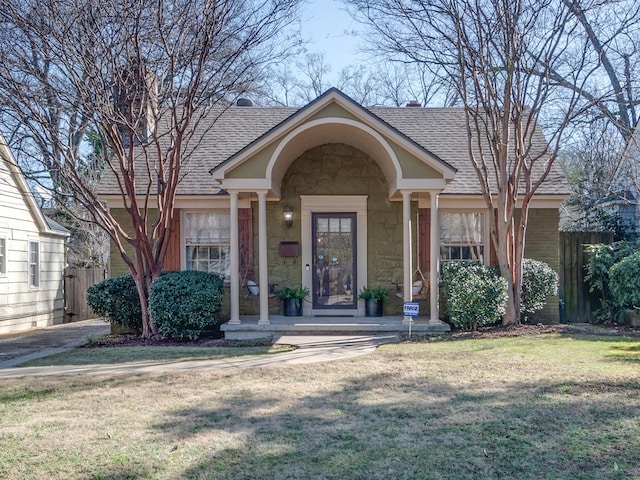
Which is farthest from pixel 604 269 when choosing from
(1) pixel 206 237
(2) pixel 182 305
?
(2) pixel 182 305

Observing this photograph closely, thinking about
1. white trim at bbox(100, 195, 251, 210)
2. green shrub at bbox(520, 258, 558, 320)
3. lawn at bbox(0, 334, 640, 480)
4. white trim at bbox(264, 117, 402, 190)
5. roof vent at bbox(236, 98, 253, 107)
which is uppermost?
roof vent at bbox(236, 98, 253, 107)

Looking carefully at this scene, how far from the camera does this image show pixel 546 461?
3729mm

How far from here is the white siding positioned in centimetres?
1368

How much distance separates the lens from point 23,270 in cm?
1457

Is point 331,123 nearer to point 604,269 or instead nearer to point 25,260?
point 604,269

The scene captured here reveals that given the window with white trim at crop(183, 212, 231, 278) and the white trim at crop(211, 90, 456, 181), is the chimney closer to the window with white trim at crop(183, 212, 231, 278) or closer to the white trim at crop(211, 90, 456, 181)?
the white trim at crop(211, 90, 456, 181)

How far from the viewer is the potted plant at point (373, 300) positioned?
11.2 meters

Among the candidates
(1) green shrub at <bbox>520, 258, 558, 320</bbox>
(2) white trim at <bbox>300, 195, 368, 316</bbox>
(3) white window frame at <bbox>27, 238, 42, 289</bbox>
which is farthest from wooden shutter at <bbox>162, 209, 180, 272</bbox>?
(1) green shrub at <bbox>520, 258, 558, 320</bbox>

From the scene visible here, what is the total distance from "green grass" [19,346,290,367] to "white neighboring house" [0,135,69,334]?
605cm

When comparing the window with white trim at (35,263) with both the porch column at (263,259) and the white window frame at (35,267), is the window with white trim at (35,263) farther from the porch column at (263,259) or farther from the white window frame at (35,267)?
the porch column at (263,259)

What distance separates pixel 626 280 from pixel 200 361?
807 centimetres

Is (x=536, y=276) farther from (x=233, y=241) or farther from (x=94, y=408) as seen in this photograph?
(x=94, y=408)

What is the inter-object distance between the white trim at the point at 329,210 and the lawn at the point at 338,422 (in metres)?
4.62

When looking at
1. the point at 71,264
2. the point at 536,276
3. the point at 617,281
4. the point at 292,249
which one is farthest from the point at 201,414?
the point at 71,264
